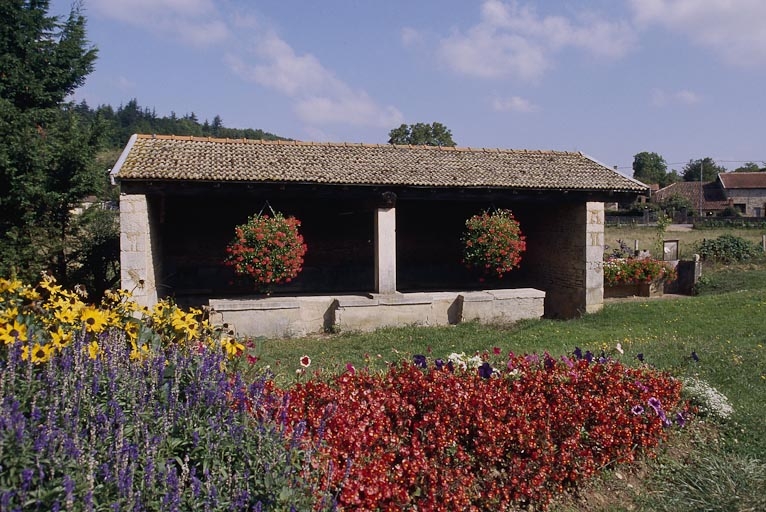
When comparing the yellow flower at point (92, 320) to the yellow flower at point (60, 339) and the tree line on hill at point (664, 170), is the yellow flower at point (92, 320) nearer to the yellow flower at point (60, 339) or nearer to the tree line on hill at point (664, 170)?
the yellow flower at point (60, 339)

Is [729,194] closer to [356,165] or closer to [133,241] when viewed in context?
[356,165]

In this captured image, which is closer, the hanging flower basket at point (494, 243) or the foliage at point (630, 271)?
the hanging flower basket at point (494, 243)

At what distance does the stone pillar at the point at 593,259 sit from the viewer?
1242 centimetres

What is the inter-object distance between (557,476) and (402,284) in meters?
11.1

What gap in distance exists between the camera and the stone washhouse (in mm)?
10516

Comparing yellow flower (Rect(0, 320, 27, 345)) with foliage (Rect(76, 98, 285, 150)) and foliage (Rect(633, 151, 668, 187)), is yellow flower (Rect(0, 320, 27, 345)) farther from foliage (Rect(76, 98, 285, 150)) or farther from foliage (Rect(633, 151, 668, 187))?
foliage (Rect(633, 151, 668, 187))

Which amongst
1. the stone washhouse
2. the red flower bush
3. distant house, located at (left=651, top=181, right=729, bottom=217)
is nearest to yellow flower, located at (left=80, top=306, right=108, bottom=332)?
the red flower bush

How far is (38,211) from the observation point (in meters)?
11.7

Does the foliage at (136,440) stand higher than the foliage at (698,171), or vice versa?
the foliage at (698,171)

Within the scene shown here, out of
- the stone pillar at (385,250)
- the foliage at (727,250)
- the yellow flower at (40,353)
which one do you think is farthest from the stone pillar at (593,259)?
the yellow flower at (40,353)

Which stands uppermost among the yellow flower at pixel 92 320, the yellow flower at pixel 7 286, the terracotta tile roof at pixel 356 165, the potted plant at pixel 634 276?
the terracotta tile roof at pixel 356 165

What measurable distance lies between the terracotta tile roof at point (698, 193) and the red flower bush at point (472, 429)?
194ft

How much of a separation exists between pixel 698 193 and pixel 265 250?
61576 millimetres

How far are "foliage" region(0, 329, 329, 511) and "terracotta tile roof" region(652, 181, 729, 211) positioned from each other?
61301mm
